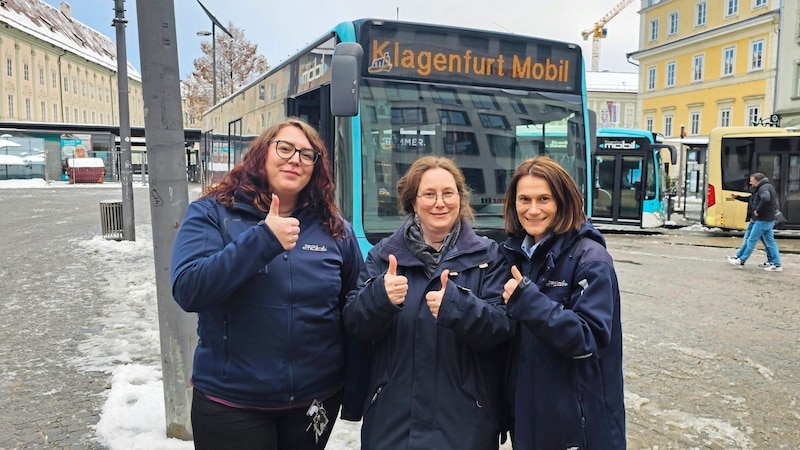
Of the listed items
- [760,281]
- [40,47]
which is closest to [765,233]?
[760,281]

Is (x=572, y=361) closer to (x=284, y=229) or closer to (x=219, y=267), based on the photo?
(x=284, y=229)

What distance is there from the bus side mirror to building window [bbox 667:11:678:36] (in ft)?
158

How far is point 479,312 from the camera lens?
2.03 meters

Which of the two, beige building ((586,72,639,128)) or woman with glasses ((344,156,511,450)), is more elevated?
beige building ((586,72,639,128))

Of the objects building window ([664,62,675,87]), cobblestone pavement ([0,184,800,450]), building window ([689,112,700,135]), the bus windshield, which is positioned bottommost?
cobblestone pavement ([0,184,800,450])

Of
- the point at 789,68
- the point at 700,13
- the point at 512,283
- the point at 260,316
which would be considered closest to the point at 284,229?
the point at 260,316

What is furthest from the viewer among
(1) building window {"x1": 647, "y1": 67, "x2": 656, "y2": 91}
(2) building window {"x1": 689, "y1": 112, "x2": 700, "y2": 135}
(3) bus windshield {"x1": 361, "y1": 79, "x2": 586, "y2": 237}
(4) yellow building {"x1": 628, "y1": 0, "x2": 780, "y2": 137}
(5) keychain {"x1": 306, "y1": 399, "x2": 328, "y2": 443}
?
(1) building window {"x1": 647, "y1": 67, "x2": 656, "y2": 91}

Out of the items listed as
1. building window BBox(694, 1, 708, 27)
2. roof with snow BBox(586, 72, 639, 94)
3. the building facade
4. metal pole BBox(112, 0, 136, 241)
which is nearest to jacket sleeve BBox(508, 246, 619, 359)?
metal pole BBox(112, 0, 136, 241)

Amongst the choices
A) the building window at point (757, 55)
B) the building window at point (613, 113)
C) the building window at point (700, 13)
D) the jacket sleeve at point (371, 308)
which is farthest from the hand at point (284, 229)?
the building window at point (613, 113)

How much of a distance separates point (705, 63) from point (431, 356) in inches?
1888

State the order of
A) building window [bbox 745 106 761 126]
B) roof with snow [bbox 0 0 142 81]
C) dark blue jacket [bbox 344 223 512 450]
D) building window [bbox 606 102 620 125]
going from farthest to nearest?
building window [bbox 606 102 620 125] → roof with snow [bbox 0 0 142 81] → building window [bbox 745 106 761 126] → dark blue jacket [bbox 344 223 512 450]

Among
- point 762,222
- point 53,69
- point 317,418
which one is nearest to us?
point 317,418

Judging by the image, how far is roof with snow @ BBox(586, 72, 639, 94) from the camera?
237 feet

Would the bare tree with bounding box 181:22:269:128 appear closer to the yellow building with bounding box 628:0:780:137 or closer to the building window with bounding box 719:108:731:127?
the yellow building with bounding box 628:0:780:137
